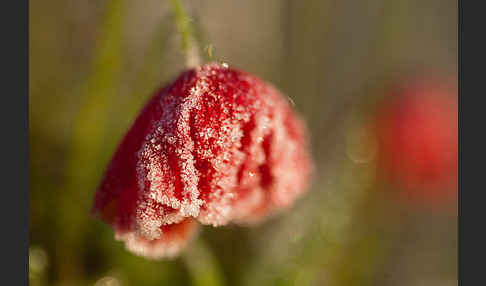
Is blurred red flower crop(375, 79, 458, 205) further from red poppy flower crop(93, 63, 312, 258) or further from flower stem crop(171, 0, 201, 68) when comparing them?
flower stem crop(171, 0, 201, 68)

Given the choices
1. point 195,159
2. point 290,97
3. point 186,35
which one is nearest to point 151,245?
point 195,159

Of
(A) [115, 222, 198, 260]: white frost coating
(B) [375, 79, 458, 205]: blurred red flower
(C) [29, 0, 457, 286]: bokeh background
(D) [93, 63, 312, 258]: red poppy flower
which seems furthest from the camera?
(B) [375, 79, 458, 205]: blurred red flower

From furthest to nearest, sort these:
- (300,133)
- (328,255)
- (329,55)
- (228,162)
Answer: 1. (329,55)
2. (328,255)
3. (300,133)
4. (228,162)

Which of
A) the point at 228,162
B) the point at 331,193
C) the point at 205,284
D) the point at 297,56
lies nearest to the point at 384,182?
the point at 331,193

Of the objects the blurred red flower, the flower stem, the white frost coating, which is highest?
the flower stem

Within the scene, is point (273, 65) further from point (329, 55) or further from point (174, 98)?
point (174, 98)

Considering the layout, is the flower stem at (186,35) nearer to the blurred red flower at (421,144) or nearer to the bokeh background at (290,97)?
the bokeh background at (290,97)

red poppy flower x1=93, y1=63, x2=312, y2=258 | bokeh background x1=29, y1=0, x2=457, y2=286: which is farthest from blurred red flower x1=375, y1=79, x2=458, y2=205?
red poppy flower x1=93, y1=63, x2=312, y2=258
